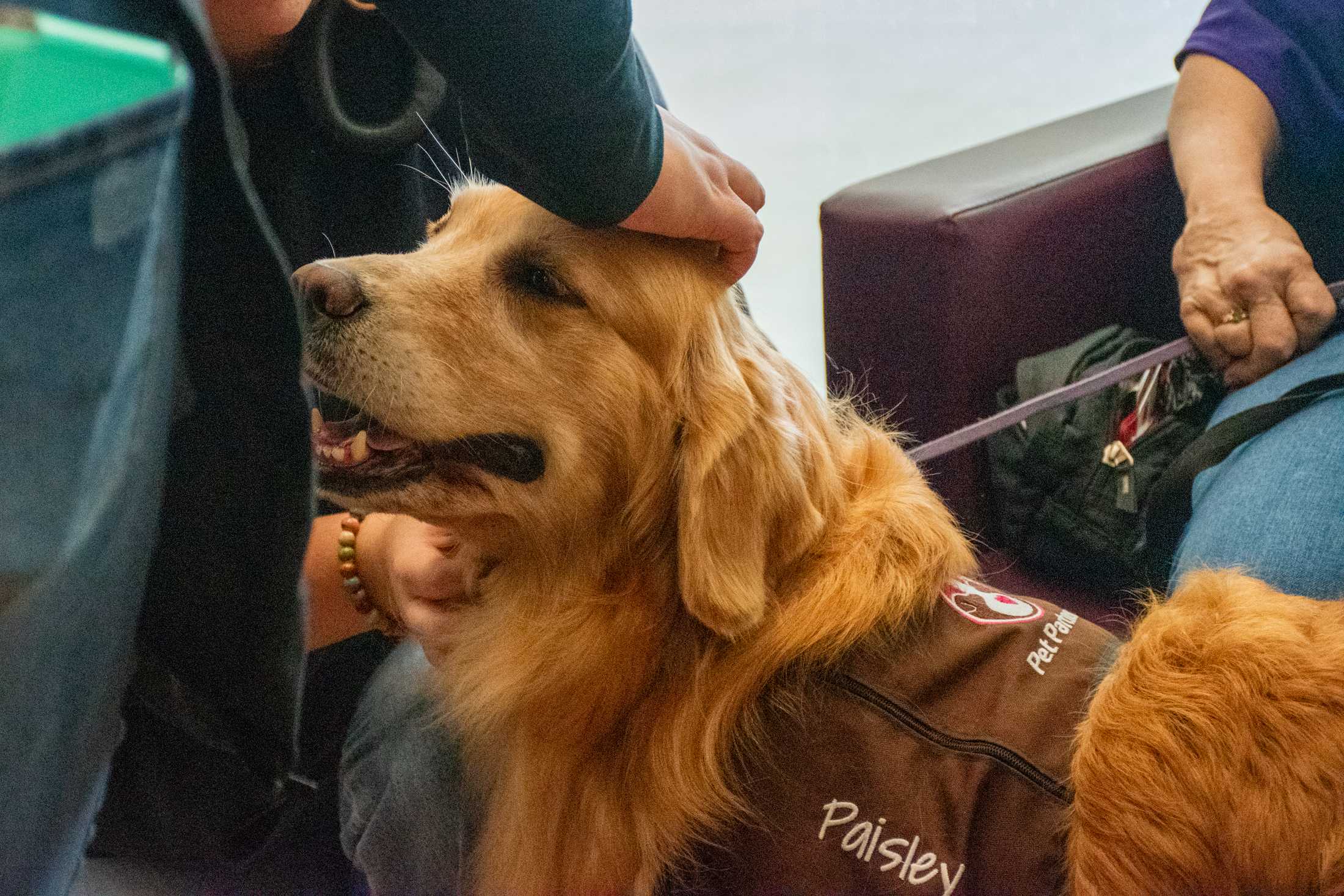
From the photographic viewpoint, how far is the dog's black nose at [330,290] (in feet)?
2.89

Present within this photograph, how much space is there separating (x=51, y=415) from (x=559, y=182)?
1.32 feet

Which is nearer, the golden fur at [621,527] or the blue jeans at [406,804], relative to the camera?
the golden fur at [621,527]

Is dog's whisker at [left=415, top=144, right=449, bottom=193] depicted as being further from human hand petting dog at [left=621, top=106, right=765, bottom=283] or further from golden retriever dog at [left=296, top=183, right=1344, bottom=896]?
human hand petting dog at [left=621, top=106, right=765, bottom=283]

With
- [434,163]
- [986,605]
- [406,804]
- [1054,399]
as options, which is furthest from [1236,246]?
[406,804]

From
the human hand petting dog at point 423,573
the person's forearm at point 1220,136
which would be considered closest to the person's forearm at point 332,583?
the human hand petting dog at point 423,573

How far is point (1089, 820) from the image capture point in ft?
2.56

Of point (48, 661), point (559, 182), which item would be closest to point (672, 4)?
point (559, 182)

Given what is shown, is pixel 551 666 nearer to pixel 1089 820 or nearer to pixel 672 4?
pixel 1089 820

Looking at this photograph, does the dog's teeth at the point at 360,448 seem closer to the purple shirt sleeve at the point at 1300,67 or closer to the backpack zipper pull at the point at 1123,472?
the backpack zipper pull at the point at 1123,472

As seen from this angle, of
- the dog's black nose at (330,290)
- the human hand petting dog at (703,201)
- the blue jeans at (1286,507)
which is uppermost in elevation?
the human hand petting dog at (703,201)

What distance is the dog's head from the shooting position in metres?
0.89

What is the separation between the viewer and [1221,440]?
48.3 inches

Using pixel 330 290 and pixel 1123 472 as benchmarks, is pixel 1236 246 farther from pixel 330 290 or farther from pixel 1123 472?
pixel 330 290

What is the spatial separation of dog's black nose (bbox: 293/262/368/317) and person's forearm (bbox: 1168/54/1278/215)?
4.22 ft
